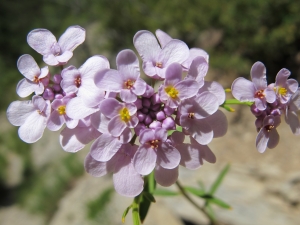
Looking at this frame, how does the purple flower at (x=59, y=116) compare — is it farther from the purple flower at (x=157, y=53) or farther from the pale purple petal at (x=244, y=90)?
the pale purple petal at (x=244, y=90)

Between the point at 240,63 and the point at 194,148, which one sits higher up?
the point at 194,148

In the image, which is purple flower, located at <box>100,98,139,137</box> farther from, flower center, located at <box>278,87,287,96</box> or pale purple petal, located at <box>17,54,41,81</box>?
flower center, located at <box>278,87,287,96</box>

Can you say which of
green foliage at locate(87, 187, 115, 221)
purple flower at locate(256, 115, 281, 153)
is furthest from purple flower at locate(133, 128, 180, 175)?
green foliage at locate(87, 187, 115, 221)

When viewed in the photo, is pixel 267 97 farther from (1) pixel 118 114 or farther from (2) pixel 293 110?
(1) pixel 118 114

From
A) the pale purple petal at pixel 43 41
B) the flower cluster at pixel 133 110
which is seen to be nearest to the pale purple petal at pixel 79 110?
the flower cluster at pixel 133 110

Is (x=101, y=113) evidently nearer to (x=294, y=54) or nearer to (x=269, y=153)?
(x=269, y=153)

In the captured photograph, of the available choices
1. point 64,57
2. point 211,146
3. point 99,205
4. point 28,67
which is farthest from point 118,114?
point 211,146

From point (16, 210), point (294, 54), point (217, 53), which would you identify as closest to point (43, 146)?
point (16, 210)

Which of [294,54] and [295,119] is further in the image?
[294,54]

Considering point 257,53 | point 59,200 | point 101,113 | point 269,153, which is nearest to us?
point 101,113
